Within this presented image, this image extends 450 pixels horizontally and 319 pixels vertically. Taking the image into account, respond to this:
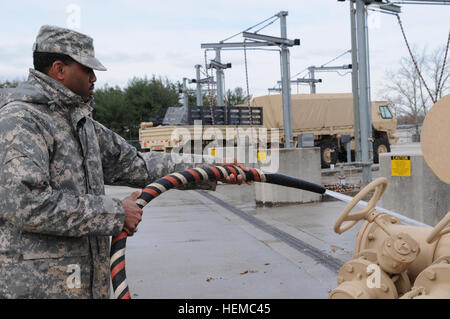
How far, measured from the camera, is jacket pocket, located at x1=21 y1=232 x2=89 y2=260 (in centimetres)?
222

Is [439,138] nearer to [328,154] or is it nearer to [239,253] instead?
[239,253]

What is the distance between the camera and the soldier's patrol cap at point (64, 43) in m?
2.35

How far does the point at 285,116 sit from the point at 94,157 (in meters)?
14.2

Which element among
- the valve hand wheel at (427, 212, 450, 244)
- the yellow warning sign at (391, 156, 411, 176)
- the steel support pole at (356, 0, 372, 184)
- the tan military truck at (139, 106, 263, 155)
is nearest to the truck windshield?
the tan military truck at (139, 106, 263, 155)

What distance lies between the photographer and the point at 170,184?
234 cm

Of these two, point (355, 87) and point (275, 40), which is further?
point (275, 40)

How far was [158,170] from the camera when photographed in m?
2.99

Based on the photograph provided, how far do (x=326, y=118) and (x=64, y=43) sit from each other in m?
22.8

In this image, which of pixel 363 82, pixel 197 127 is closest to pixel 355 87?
pixel 363 82

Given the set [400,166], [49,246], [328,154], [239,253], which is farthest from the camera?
[328,154]

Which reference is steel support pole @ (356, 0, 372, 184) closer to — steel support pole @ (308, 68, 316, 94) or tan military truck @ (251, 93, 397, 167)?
tan military truck @ (251, 93, 397, 167)

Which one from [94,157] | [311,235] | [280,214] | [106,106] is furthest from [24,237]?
[106,106]

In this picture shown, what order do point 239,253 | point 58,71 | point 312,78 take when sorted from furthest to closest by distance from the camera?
point 312,78 < point 239,253 < point 58,71

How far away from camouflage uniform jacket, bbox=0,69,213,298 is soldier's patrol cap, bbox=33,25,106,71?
0.43 feet
